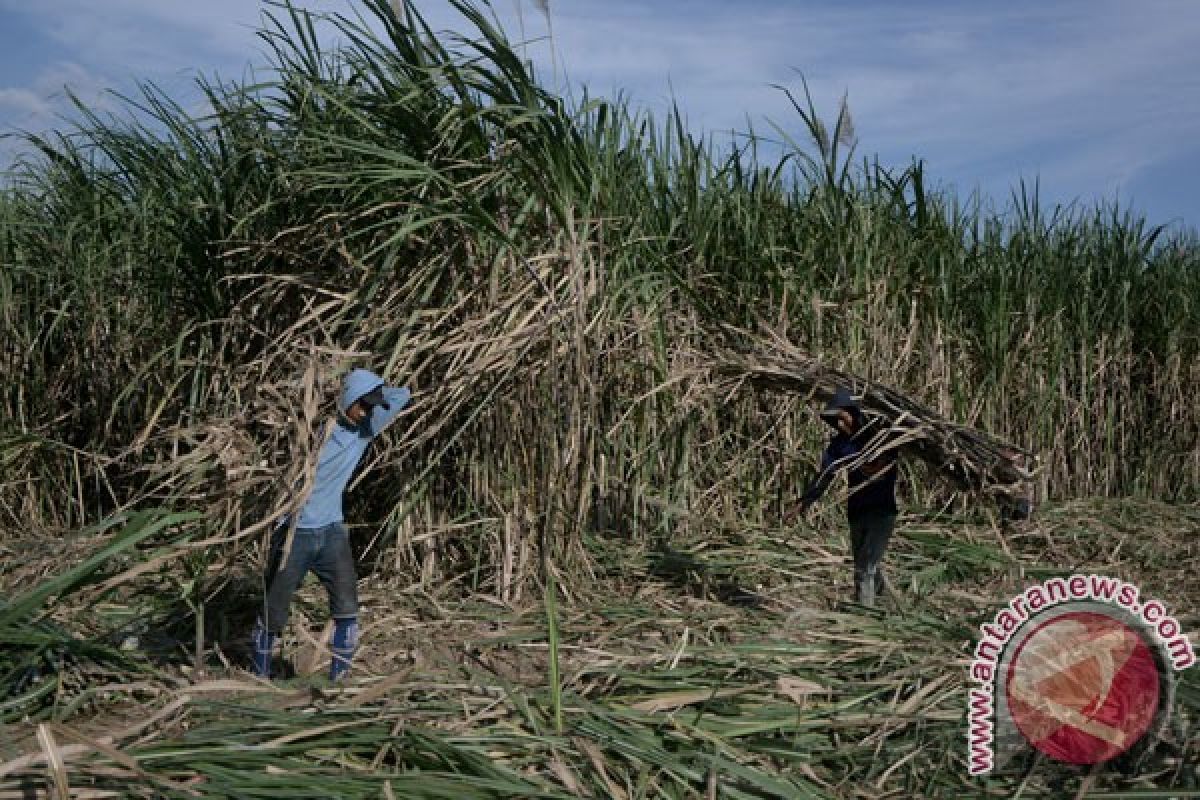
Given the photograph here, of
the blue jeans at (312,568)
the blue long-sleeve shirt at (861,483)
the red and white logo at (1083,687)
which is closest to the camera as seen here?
the red and white logo at (1083,687)

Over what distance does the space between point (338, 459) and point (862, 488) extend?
2.07 meters

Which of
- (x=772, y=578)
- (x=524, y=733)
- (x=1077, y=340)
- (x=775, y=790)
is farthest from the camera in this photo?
(x=1077, y=340)

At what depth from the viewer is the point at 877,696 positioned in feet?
10.2

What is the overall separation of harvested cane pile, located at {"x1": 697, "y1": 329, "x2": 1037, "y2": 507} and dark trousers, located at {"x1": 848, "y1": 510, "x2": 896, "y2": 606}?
0.30 m

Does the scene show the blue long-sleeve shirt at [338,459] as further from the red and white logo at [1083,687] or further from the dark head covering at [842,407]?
the red and white logo at [1083,687]

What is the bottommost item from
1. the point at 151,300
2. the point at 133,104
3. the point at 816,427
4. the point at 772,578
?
the point at 772,578

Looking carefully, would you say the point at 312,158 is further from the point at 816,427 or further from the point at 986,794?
the point at 986,794

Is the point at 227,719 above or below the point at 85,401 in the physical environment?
below

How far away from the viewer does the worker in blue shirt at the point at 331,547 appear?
3520 mm

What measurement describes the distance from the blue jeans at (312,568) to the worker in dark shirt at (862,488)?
176 centimetres

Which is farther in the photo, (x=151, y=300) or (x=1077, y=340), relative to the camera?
(x=1077, y=340)

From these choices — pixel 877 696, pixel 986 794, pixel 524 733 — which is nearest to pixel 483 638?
pixel 524 733

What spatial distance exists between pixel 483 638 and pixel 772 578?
1567 mm

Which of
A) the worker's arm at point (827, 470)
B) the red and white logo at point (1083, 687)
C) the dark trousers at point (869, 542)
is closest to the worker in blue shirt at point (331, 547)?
the worker's arm at point (827, 470)
